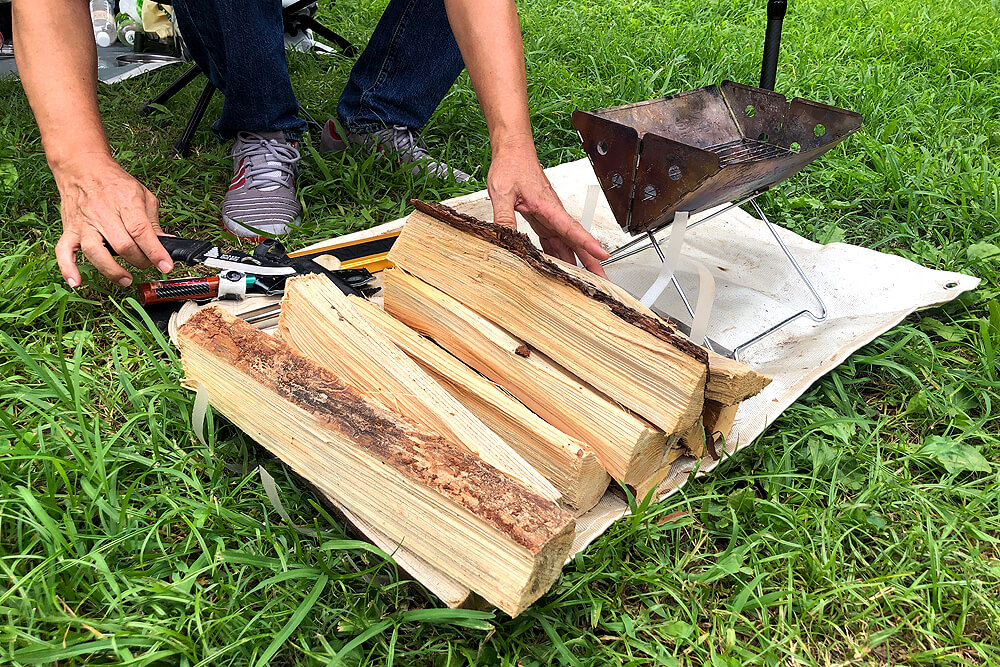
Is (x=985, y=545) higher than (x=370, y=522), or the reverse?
(x=370, y=522)

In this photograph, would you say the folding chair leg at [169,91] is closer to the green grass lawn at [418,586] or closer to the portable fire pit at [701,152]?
the green grass lawn at [418,586]

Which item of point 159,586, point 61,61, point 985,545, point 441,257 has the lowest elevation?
point 985,545

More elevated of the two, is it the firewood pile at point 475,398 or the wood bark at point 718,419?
the firewood pile at point 475,398

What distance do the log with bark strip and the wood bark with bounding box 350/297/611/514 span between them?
0.51ft

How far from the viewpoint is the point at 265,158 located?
275 centimetres

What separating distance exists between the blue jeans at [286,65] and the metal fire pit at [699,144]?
963 millimetres

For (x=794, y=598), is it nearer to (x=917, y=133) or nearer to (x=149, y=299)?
(x=149, y=299)

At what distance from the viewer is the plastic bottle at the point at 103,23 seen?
4324mm

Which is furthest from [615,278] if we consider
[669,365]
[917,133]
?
[917,133]

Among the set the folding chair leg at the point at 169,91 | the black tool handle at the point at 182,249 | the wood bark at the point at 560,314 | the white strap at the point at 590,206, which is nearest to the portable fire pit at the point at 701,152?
the white strap at the point at 590,206

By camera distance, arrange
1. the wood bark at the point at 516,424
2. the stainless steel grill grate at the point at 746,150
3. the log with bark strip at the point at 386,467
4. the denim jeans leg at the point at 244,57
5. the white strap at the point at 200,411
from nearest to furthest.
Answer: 1. the log with bark strip at the point at 386,467
2. the wood bark at the point at 516,424
3. the white strap at the point at 200,411
4. the stainless steel grill grate at the point at 746,150
5. the denim jeans leg at the point at 244,57

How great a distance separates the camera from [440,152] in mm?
3289

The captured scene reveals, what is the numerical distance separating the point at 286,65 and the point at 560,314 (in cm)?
173

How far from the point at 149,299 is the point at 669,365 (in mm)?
1458
